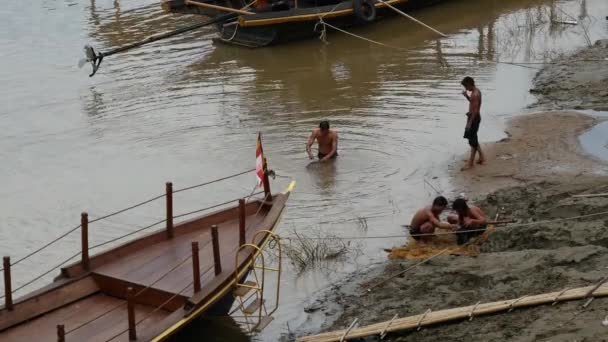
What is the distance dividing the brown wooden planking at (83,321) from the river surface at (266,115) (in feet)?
5.57

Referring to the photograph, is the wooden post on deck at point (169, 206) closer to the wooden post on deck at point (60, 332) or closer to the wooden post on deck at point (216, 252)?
the wooden post on deck at point (216, 252)

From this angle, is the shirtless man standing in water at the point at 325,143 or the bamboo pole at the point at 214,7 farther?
the bamboo pole at the point at 214,7

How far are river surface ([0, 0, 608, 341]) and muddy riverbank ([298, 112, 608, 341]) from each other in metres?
0.70

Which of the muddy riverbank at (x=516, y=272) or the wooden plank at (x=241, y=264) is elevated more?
the wooden plank at (x=241, y=264)

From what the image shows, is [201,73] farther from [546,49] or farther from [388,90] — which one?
[546,49]

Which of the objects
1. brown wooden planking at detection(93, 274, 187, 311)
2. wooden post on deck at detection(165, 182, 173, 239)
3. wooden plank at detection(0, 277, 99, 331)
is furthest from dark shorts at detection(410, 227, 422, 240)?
wooden plank at detection(0, 277, 99, 331)

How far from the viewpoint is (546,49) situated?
2169 centimetres

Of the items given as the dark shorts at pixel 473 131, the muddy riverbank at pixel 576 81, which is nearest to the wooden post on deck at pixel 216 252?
the dark shorts at pixel 473 131

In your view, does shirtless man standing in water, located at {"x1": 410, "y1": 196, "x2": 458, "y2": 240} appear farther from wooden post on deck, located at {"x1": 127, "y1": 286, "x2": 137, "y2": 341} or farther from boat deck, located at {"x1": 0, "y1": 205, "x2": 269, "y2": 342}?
wooden post on deck, located at {"x1": 127, "y1": 286, "x2": 137, "y2": 341}

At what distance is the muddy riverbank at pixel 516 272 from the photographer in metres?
8.04

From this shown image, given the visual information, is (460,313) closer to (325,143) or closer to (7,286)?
(7,286)

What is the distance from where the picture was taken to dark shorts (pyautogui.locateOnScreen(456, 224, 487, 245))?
11.1 metres

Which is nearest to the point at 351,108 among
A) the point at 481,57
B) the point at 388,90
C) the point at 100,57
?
the point at 388,90

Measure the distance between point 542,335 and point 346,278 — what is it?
375 cm
